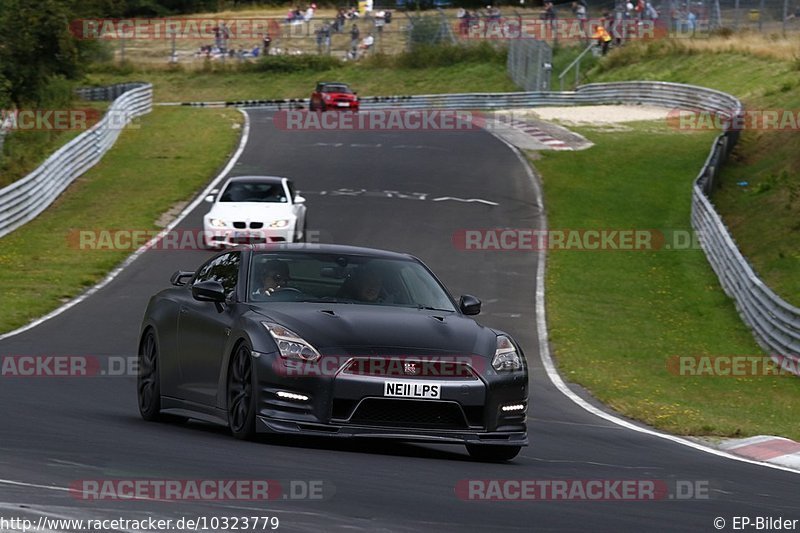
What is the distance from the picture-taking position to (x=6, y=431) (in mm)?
9039

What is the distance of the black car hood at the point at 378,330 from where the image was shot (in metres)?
8.95

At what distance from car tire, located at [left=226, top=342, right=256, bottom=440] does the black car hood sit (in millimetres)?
317

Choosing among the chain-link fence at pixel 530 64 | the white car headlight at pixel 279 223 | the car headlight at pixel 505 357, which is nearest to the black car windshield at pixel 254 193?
the white car headlight at pixel 279 223

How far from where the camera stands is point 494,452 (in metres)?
9.38

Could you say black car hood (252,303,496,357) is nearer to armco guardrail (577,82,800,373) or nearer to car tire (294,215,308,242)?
armco guardrail (577,82,800,373)

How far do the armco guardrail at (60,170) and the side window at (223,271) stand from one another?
19175 mm

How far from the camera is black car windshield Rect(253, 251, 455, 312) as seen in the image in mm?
9883

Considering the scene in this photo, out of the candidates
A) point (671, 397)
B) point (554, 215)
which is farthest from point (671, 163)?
point (671, 397)

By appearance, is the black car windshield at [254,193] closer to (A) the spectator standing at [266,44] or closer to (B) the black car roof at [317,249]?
(B) the black car roof at [317,249]
